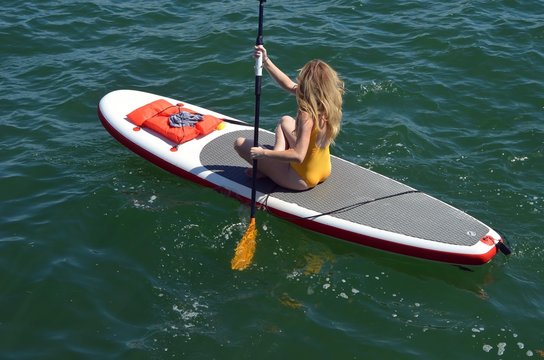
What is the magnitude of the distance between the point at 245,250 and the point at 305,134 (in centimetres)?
133

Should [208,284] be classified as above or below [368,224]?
below

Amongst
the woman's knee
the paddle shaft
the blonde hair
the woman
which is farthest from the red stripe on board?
the blonde hair

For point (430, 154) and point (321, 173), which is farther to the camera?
point (430, 154)

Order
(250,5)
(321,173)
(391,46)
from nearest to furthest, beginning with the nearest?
(321,173) → (391,46) → (250,5)

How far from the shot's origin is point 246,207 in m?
7.37

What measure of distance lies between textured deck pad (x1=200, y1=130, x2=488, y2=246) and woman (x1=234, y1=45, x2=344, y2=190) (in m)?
0.16

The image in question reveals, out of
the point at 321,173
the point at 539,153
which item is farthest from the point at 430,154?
the point at 321,173

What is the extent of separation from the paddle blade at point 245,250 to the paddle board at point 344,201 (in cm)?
35

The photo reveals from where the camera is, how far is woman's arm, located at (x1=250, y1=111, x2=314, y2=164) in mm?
6500

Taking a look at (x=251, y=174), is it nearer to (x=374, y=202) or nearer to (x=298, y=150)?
(x=298, y=150)

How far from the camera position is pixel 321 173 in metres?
7.14

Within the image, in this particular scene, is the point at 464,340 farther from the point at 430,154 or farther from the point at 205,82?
the point at 205,82

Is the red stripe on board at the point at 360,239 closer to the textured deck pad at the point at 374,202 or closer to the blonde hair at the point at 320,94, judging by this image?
the textured deck pad at the point at 374,202

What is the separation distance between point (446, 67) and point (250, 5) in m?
4.00
